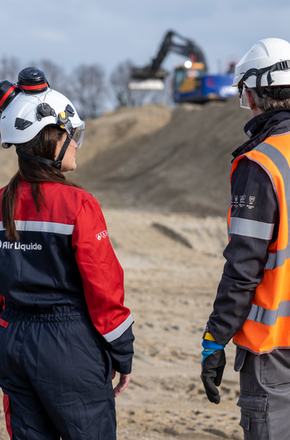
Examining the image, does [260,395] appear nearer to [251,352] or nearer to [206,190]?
[251,352]

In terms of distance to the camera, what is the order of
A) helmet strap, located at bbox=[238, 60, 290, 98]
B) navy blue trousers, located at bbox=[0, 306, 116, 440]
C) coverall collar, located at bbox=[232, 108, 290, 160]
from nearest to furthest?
navy blue trousers, located at bbox=[0, 306, 116, 440] → coverall collar, located at bbox=[232, 108, 290, 160] → helmet strap, located at bbox=[238, 60, 290, 98]

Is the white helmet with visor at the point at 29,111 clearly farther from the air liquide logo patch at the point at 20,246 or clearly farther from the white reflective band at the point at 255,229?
the white reflective band at the point at 255,229

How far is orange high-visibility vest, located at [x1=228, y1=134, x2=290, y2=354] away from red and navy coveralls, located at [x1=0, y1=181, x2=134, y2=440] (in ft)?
1.93

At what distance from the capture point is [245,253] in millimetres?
2049

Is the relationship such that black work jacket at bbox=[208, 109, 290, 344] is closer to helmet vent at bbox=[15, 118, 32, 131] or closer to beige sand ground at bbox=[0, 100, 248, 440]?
helmet vent at bbox=[15, 118, 32, 131]

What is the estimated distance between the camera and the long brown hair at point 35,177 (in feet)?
6.55

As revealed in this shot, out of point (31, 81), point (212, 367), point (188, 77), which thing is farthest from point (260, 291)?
point (188, 77)

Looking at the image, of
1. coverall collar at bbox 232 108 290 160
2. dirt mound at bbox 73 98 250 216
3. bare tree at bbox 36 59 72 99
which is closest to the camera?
coverall collar at bbox 232 108 290 160

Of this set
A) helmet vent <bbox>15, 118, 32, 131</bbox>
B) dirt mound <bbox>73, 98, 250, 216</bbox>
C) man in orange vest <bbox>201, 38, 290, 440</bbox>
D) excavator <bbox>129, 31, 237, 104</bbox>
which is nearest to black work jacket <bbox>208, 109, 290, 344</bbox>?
man in orange vest <bbox>201, 38, 290, 440</bbox>

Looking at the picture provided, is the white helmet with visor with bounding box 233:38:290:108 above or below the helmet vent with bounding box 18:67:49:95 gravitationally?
above

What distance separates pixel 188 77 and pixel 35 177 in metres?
25.7

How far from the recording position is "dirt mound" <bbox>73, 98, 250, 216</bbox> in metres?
17.6

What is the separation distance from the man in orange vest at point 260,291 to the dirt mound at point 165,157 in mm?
12873

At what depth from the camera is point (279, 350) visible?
81.6 inches
